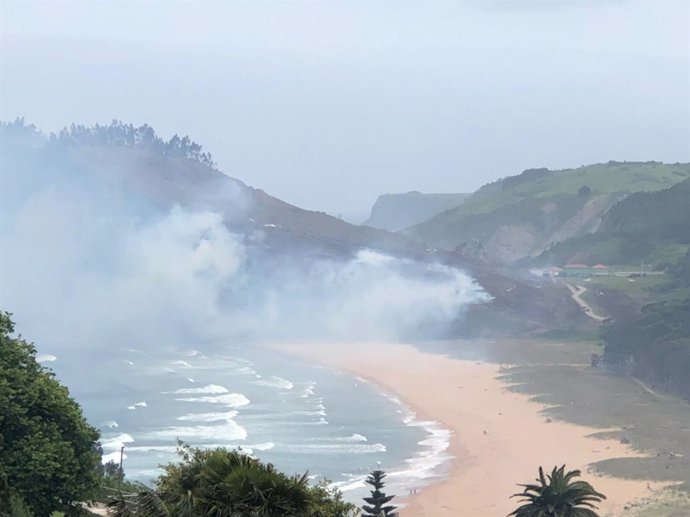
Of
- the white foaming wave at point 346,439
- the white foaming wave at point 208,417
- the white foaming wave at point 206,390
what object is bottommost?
the white foaming wave at point 346,439

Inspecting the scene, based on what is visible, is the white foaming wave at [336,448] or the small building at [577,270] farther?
the small building at [577,270]

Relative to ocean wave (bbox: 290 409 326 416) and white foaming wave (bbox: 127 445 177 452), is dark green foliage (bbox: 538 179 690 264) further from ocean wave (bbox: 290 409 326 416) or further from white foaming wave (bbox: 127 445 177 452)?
white foaming wave (bbox: 127 445 177 452)

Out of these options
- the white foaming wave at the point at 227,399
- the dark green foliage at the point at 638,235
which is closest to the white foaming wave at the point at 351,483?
the white foaming wave at the point at 227,399

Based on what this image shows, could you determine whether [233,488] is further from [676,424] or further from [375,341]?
[375,341]

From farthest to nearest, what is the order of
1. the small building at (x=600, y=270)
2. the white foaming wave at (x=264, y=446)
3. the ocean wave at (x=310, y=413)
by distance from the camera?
the small building at (x=600, y=270)
the ocean wave at (x=310, y=413)
the white foaming wave at (x=264, y=446)

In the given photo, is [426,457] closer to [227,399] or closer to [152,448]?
[152,448]

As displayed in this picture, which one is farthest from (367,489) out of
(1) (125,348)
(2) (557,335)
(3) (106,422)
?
(2) (557,335)

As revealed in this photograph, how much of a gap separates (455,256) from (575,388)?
252ft

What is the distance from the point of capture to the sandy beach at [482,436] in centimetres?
5741

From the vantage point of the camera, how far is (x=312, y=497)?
21.2 meters

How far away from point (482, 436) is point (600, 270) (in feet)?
339

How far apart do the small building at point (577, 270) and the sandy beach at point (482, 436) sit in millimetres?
60468

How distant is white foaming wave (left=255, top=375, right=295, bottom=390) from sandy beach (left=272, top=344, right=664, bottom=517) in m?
7.11

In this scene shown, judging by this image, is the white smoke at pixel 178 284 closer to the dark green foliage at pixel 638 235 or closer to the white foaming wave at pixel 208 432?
A: the dark green foliage at pixel 638 235
